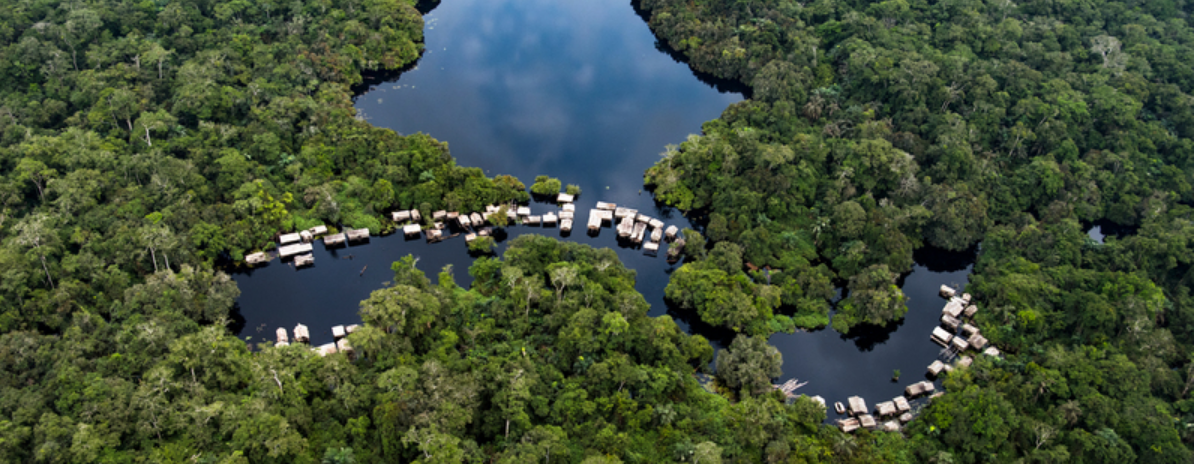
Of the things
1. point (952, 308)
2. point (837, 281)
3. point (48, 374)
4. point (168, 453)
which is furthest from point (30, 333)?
point (952, 308)

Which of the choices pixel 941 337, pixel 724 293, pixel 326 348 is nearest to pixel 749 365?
pixel 724 293

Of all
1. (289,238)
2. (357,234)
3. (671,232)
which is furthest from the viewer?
(671,232)

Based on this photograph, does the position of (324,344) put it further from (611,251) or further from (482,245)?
(611,251)

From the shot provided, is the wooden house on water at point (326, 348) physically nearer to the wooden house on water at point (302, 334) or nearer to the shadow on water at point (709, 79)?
the wooden house on water at point (302, 334)

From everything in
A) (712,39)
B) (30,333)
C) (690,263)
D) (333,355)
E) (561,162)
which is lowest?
(30,333)

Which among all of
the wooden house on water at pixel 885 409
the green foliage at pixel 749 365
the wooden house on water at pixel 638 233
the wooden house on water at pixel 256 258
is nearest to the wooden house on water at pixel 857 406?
the wooden house on water at pixel 885 409

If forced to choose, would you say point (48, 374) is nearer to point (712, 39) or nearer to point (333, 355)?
point (333, 355)

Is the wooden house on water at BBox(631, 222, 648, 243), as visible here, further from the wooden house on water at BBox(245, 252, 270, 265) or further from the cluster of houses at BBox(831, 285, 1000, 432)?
the wooden house on water at BBox(245, 252, 270, 265)

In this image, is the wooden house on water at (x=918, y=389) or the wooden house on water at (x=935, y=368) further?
the wooden house on water at (x=935, y=368)
